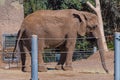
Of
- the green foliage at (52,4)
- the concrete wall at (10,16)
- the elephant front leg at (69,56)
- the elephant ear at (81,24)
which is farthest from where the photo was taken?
the green foliage at (52,4)

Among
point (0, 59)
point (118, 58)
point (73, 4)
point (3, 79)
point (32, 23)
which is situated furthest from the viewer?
point (73, 4)

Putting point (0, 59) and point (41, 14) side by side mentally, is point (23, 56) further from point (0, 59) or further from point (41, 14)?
point (0, 59)

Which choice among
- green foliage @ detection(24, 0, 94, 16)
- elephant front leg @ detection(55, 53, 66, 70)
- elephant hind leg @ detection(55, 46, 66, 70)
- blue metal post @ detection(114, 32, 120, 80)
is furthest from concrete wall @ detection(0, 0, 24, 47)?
blue metal post @ detection(114, 32, 120, 80)

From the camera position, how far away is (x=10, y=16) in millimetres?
18812

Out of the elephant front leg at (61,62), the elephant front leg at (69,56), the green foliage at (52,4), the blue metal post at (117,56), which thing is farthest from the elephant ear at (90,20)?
the green foliage at (52,4)

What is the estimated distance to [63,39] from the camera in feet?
48.0

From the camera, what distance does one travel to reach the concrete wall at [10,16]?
1867 cm

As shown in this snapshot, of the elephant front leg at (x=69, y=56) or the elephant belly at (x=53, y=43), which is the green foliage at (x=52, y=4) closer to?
the elephant belly at (x=53, y=43)

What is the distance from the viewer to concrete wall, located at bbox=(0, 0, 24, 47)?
18.7 metres

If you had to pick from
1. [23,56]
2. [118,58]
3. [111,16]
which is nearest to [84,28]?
[23,56]

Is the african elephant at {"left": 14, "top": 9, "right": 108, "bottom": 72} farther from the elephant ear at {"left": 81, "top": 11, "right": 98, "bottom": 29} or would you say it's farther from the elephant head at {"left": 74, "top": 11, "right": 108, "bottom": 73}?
the elephant ear at {"left": 81, "top": 11, "right": 98, "bottom": 29}

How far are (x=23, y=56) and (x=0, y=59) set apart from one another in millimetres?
3587

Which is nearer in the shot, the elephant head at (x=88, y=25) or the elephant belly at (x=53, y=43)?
the elephant belly at (x=53, y=43)

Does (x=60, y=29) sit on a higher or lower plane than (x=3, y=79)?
higher
